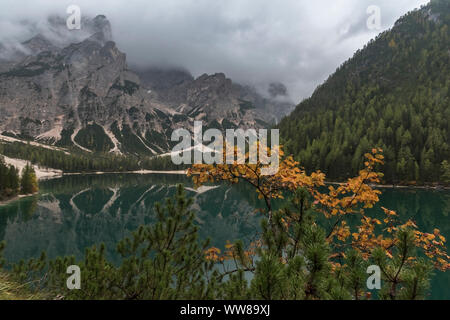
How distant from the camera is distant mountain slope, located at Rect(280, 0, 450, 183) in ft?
274

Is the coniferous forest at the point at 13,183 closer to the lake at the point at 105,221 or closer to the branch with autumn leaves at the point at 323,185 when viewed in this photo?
the lake at the point at 105,221

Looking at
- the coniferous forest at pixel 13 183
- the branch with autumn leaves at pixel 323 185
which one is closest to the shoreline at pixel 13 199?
the coniferous forest at pixel 13 183

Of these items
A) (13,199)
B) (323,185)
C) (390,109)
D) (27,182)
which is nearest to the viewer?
(323,185)

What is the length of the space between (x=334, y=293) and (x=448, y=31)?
741 feet

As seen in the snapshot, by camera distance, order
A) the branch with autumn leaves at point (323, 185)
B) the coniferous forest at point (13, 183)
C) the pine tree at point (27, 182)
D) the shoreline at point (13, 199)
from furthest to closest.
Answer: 1. the pine tree at point (27, 182)
2. the coniferous forest at point (13, 183)
3. the shoreline at point (13, 199)
4. the branch with autumn leaves at point (323, 185)

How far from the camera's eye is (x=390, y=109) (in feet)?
357

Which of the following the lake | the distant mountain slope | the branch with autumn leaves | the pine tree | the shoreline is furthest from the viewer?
the distant mountain slope

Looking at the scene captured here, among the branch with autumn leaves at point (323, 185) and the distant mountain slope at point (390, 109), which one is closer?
the branch with autumn leaves at point (323, 185)

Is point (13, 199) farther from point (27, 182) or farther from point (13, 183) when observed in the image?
point (27, 182)

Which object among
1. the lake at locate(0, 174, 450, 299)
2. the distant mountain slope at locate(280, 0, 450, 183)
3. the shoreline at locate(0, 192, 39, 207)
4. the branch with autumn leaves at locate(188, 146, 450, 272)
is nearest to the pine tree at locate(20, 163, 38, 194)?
the shoreline at locate(0, 192, 39, 207)

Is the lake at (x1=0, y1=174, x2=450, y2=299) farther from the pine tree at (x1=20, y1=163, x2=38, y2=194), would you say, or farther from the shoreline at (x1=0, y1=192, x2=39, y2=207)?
the pine tree at (x1=20, y1=163, x2=38, y2=194)

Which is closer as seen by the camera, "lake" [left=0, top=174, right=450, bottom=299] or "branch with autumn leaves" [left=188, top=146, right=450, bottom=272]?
"branch with autumn leaves" [left=188, top=146, right=450, bottom=272]

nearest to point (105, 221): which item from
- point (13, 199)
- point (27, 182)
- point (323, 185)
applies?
point (13, 199)

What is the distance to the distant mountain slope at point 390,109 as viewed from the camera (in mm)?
83625
